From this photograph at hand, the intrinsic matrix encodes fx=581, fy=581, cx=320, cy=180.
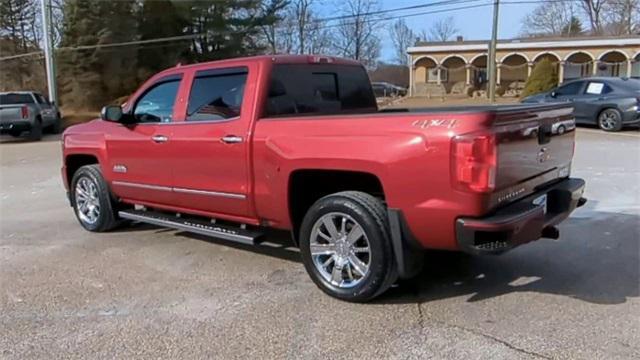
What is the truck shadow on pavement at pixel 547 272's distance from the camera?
14.5ft

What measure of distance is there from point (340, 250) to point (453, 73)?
43785 mm

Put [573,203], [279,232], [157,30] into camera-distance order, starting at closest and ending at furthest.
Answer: [573,203]
[279,232]
[157,30]

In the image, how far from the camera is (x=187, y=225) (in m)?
5.49

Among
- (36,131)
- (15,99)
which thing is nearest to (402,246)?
(36,131)

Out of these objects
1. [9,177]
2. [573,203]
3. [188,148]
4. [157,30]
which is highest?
[157,30]

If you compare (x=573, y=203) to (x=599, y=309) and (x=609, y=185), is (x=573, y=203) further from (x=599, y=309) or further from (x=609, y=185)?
(x=609, y=185)

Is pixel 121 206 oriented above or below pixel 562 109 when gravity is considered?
below

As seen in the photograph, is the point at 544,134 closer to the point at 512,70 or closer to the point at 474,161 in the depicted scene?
the point at 474,161

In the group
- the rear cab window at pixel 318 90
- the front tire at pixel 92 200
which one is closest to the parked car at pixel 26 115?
the front tire at pixel 92 200

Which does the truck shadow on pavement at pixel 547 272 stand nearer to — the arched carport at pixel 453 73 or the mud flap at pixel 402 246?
the mud flap at pixel 402 246

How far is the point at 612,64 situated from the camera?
4191cm

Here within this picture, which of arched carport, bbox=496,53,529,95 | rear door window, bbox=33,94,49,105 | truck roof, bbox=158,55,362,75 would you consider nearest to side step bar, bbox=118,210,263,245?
truck roof, bbox=158,55,362,75

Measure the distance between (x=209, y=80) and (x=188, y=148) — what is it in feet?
2.14

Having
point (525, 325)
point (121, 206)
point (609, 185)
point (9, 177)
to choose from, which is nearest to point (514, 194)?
point (525, 325)
